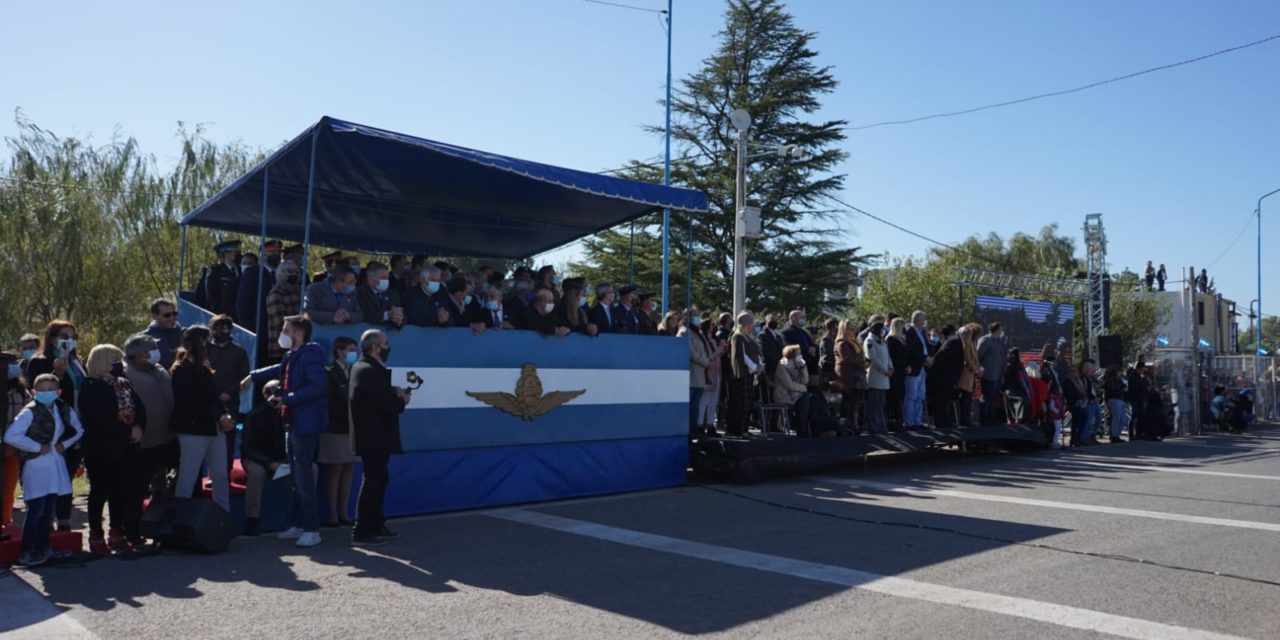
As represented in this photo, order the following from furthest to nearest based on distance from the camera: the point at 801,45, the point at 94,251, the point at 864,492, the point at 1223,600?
1. the point at 801,45
2. the point at 94,251
3. the point at 864,492
4. the point at 1223,600

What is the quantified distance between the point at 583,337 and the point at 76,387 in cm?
509

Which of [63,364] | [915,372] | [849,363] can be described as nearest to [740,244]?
[915,372]

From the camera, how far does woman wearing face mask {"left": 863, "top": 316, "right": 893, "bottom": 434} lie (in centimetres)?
1466

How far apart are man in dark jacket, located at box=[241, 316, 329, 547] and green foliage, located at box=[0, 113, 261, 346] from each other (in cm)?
1922

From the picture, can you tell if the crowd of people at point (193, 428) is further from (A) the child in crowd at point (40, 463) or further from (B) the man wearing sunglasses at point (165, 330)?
(B) the man wearing sunglasses at point (165, 330)

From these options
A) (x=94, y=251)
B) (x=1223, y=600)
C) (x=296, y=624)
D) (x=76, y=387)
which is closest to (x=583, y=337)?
(x=76, y=387)

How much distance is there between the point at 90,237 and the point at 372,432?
68.7 feet

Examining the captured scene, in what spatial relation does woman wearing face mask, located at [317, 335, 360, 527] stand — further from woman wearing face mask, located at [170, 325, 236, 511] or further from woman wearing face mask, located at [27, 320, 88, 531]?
woman wearing face mask, located at [27, 320, 88, 531]

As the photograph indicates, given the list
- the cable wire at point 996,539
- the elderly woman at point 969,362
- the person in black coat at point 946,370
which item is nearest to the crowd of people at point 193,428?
the cable wire at point 996,539

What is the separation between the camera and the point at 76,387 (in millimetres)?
9289

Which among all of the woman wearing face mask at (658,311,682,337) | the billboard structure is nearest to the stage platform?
the woman wearing face mask at (658,311,682,337)

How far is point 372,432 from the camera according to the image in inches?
326

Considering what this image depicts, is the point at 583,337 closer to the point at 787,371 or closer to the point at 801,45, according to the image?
the point at 787,371

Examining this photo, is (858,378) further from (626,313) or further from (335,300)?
(335,300)
